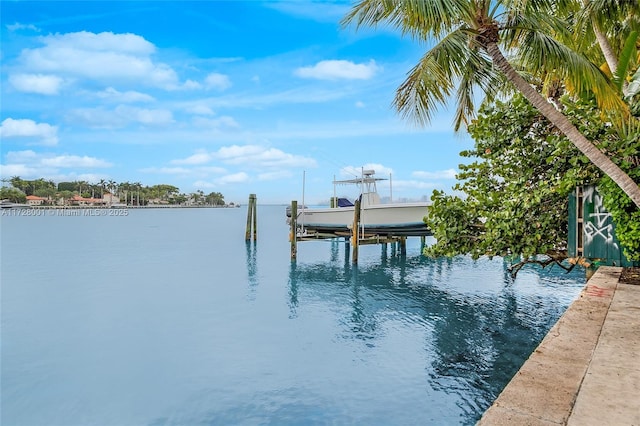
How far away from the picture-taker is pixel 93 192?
4518 inches

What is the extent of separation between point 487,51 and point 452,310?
640 centimetres

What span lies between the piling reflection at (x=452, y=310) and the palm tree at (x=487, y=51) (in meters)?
3.32

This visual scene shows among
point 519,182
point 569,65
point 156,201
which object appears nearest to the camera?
point 569,65

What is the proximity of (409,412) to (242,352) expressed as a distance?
3.47 metres

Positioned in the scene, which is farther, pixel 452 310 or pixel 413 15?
pixel 452 310

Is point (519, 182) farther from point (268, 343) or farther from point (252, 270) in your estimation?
point (252, 270)

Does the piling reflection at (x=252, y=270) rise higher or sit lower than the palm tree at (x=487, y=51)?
lower

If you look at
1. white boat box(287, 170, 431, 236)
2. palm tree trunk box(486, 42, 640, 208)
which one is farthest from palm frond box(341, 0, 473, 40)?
white boat box(287, 170, 431, 236)

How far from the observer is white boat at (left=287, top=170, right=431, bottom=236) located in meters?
15.8

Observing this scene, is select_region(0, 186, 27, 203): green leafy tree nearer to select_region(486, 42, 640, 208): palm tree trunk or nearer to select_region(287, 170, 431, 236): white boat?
select_region(287, 170, 431, 236): white boat

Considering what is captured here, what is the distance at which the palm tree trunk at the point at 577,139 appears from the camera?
210 inches

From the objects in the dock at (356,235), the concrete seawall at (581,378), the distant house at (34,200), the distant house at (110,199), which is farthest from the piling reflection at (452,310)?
the distant house at (110,199)

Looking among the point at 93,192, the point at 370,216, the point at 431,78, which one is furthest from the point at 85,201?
the point at 431,78

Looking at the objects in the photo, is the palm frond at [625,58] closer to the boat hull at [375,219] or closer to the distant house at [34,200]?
the boat hull at [375,219]
